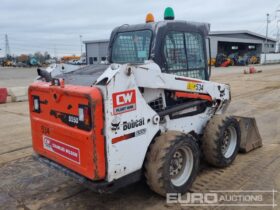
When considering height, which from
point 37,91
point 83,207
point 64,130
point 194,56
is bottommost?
point 83,207

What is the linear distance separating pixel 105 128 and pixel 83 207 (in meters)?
1.25

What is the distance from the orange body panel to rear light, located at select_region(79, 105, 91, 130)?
1.7 inches

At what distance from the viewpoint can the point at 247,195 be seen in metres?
4.01

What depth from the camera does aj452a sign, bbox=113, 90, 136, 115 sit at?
10.7 ft

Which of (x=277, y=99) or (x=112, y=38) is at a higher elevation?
(x=112, y=38)

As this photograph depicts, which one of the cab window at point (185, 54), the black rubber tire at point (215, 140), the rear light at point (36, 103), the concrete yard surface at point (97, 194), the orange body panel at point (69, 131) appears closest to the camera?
the orange body panel at point (69, 131)

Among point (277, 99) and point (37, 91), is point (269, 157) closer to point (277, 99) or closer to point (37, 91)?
point (37, 91)

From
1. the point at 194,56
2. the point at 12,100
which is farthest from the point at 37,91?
the point at 12,100

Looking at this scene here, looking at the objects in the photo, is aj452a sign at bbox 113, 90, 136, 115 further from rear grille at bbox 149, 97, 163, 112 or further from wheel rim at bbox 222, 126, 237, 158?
wheel rim at bbox 222, 126, 237, 158

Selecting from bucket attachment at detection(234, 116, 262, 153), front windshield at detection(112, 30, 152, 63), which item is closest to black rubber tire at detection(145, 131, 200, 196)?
front windshield at detection(112, 30, 152, 63)

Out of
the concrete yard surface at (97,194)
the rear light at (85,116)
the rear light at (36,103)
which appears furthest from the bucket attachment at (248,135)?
the rear light at (36,103)

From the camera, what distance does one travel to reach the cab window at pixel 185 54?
4.24 metres

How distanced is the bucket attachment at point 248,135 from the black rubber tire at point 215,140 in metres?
0.89

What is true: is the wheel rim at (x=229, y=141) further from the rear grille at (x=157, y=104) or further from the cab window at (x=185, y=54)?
the rear grille at (x=157, y=104)
